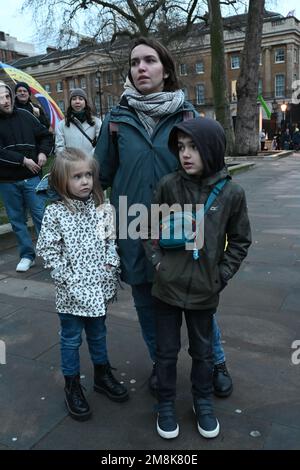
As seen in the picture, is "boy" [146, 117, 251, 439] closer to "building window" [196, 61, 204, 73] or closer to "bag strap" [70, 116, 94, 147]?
"bag strap" [70, 116, 94, 147]

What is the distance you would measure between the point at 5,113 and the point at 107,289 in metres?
3.06

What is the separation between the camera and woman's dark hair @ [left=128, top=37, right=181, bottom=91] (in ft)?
8.12

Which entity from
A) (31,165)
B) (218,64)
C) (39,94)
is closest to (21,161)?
→ (31,165)

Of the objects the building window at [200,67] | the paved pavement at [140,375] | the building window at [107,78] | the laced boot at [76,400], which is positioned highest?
the building window at [200,67]

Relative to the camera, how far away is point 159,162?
246cm

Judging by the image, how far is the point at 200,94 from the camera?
6512 centimetres

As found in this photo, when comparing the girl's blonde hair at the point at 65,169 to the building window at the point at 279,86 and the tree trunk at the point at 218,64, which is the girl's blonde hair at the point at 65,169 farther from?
the building window at the point at 279,86

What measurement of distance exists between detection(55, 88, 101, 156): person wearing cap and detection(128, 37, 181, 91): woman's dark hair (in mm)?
2811

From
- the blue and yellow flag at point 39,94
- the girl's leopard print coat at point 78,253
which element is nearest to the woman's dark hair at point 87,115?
the girl's leopard print coat at point 78,253

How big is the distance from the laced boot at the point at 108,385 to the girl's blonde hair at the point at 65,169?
1027 mm

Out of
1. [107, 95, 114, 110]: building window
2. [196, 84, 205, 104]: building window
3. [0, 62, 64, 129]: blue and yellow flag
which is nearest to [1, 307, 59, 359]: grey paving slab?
[0, 62, 64, 129]: blue and yellow flag

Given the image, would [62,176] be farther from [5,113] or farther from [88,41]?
[88,41]

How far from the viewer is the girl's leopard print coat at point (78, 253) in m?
2.51

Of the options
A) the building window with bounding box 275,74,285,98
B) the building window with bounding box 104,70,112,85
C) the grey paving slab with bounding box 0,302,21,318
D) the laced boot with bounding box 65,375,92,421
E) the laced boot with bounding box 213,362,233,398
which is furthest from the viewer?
the building window with bounding box 275,74,285,98
